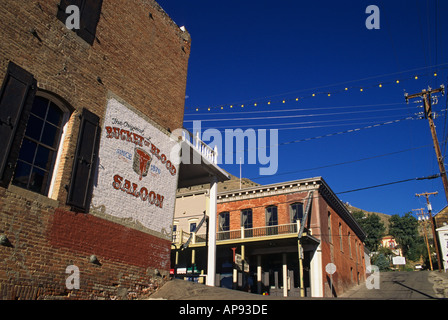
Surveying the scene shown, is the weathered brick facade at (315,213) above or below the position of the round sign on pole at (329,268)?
above

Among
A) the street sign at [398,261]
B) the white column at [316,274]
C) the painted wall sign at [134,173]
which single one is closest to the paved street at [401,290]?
the white column at [316,274]

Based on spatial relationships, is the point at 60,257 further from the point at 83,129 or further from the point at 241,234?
the point at 241,234

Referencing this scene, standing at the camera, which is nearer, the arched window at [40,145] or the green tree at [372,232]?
the arched window at [40,145]

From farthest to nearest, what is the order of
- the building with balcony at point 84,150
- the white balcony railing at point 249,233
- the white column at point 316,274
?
the white balcony railing at point 249,233 → the white column at point 316,274 → the building with balcony at point 84,150

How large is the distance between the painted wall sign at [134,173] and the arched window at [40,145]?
1.25 m

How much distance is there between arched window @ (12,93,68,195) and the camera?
8.09 meters

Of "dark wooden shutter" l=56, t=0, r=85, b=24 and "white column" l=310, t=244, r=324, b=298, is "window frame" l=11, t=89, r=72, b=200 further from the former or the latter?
"white column" l=310, t=244, r=324, b=298

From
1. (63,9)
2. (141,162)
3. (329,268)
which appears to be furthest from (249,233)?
(63,9)

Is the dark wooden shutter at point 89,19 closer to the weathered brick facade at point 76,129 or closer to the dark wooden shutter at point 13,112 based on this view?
the weathered brick facade at point 76,129

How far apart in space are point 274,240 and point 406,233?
5501 centimetres

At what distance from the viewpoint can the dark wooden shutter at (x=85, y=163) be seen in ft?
29.1

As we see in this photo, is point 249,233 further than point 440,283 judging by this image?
No

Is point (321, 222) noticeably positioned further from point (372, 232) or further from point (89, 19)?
point (372, 232)

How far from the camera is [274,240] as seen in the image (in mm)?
23469
